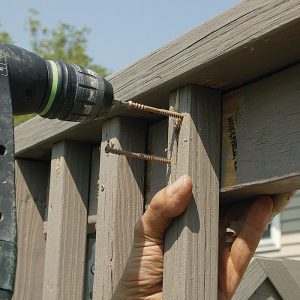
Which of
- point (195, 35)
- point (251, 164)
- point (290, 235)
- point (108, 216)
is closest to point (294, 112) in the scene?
point (251, 164)

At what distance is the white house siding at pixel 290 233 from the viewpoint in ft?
26.6

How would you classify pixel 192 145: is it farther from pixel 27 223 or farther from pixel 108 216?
pixel 27 223

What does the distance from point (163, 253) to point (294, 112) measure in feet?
1.64

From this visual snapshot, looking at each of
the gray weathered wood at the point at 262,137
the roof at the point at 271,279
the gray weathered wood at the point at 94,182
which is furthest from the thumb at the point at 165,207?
the roof at the point at 271,279

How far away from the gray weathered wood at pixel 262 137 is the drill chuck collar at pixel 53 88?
34cm

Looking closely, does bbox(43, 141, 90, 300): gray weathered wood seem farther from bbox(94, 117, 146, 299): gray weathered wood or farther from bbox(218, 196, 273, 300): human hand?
bbox(218, 196, 273, 300): human hand

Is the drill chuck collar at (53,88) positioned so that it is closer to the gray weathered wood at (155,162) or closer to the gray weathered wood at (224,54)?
the gray weathered wood at (224,54)

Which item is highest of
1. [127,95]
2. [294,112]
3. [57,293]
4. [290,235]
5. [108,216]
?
[290,235]

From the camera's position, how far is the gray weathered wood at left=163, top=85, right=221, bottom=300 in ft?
5.38

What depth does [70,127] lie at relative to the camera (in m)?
2.19

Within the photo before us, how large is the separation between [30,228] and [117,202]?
0.74 meters

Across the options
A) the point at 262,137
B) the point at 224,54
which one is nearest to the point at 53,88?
the point at 224,54

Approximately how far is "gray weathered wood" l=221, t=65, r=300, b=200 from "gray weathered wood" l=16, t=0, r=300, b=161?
43 mm

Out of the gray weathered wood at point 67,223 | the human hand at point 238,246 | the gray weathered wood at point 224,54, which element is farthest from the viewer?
the gray weathered wood at point 67,223
